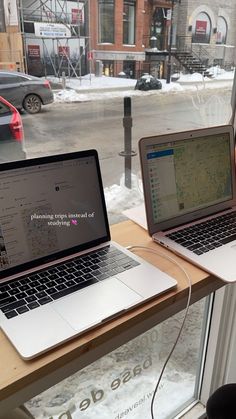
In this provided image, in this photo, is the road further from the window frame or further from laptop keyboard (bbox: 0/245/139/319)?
laptop keyboard (bbox: 0/245/139/319)

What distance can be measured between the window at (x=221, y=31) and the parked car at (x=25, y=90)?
0.80 meters

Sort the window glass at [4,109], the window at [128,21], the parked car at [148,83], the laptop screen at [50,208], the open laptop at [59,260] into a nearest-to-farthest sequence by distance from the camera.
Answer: the open laptop at [59,260] → the laptop screen at [50,208] → the window glass at [4,109] → the window at [128,21] → the parked car at [148,83]

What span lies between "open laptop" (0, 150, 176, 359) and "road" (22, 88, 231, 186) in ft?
0.81

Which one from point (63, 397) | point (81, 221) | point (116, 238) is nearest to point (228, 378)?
point (63, 397)

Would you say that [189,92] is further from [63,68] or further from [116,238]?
[116,238]

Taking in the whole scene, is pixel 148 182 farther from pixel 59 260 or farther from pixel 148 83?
pixel 148 83

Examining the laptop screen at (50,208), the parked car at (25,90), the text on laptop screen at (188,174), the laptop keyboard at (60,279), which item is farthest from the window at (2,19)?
the laptop keyboard at (60,279)

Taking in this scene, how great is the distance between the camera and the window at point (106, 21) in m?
1.08

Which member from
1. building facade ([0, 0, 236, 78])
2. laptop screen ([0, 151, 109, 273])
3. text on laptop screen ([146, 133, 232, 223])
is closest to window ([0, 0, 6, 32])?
building facade ([0, 0, 236, 78])

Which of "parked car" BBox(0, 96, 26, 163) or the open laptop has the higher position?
"parked car" BBox(0, 96, 26, 163)

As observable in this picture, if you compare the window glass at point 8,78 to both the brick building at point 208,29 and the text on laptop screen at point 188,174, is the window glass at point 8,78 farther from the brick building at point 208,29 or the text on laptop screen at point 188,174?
the brick building at point 208,29

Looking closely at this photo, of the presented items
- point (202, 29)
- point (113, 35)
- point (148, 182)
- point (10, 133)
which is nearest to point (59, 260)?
point (148, 182)

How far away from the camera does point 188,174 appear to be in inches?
41.6

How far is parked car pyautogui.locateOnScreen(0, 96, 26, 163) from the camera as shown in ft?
3.35
